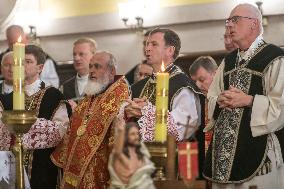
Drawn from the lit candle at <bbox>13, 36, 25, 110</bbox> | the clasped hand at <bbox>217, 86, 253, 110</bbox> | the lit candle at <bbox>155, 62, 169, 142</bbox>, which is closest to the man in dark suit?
the clasped hand at <bbox>217, 86, 253, 110</bbox>

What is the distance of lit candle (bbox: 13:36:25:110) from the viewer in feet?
12.4

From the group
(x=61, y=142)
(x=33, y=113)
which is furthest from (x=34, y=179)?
(x=33, y=113)

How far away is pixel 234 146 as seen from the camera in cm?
507

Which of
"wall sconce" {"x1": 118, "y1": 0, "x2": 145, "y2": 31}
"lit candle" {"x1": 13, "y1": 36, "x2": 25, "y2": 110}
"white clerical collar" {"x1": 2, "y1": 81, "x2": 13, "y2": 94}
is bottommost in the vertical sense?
"white clerical collar" {"x1": 2, "y1": 81, "x2": 13, "y2": 94}

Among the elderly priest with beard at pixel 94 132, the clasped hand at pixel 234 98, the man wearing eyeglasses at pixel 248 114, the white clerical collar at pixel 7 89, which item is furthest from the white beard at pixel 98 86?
the clasped hand at pixel 234 98

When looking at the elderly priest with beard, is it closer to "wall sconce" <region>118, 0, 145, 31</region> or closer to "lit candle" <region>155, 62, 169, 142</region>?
"lit candle" <region>155, 62, 169, 142</region>

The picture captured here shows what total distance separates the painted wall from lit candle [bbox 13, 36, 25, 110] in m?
5.86

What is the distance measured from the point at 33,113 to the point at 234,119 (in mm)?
1834

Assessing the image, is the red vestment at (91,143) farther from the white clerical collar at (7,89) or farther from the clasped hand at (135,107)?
the white clerical collar at (7,89)

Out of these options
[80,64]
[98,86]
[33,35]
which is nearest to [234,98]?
[98,86]

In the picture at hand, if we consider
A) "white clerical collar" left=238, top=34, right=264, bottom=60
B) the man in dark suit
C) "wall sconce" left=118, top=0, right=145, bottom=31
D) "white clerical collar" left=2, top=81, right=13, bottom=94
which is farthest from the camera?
"wall sconce" left=118, top=0, right=145, bottom=31

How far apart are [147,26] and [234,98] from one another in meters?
5.55

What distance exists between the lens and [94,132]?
19.4 feet

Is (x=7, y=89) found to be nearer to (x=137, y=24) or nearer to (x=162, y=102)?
(x=137, y=24)
